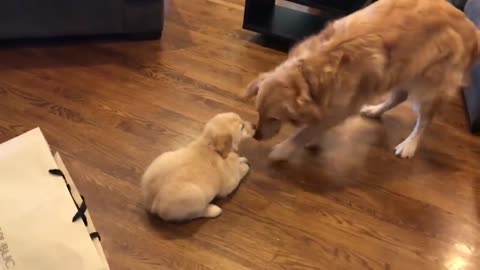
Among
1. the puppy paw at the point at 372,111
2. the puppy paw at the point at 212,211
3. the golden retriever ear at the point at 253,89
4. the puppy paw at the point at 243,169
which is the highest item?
the golden retriever ear at the point at 253,89

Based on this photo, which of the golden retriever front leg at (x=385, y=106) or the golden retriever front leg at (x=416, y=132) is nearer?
the golden retriever front leg at (x=416, y=132)

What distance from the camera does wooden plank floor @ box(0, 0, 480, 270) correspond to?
1938 mm

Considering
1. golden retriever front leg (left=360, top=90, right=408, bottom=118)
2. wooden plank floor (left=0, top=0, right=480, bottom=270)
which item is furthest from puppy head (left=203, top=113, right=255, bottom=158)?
golden retriever front leg (left=360, top=90, right=408, bottom=118)

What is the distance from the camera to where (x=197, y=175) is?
6.06ft

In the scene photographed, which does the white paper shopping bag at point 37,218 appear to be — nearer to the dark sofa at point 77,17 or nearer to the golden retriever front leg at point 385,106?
the dark sofa at point 77,17

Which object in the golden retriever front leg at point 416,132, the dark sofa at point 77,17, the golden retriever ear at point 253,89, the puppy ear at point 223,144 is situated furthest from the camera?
the dark sofa at point 77,17

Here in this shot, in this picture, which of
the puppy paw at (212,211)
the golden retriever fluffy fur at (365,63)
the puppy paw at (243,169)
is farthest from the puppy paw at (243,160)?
the puppy paw at (212,211)

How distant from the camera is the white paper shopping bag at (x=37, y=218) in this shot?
1.54 meters

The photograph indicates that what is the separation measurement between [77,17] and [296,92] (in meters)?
1.39

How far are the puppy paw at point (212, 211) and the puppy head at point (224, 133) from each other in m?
0.21

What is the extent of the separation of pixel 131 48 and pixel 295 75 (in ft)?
4.18

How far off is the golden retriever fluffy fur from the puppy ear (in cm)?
19

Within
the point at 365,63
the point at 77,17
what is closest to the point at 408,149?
the point at 365,63

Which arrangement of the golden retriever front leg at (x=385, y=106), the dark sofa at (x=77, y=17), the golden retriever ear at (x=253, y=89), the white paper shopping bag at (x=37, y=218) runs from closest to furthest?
the white paper shopping bag at (x=37, y=218) → the golden retriever ear at (x=253, y=89) → the golden retriever front leg at (x=385, y=106) → the dark sofa at (x=77, y=17)
